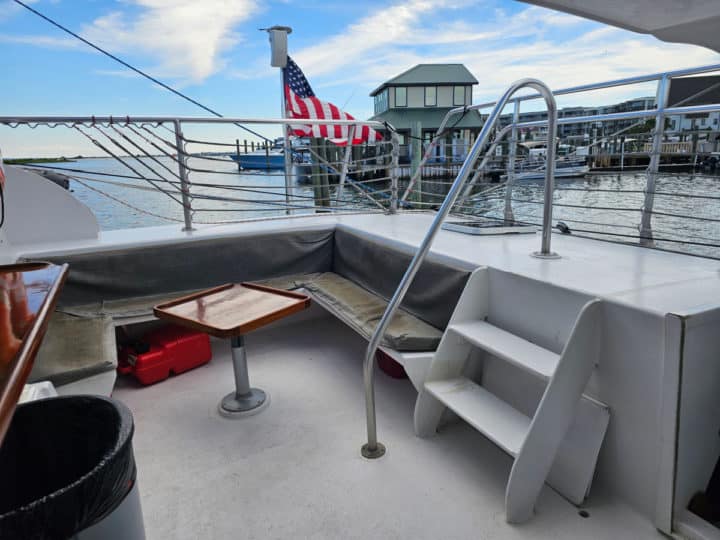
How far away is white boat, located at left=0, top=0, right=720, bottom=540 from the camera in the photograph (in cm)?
118

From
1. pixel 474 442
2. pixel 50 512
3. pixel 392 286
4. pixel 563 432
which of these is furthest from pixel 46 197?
pixel 563 432

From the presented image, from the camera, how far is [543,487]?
1.38 meters

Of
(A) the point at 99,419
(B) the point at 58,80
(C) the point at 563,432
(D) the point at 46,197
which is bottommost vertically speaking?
(C) the point at 563,432

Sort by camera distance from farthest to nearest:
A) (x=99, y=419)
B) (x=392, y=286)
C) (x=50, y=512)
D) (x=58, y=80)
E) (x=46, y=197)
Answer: (x=58, y=80), (x=46, y=197), (x=392, y=286), (x=99, y=419), (x=50, y=512)

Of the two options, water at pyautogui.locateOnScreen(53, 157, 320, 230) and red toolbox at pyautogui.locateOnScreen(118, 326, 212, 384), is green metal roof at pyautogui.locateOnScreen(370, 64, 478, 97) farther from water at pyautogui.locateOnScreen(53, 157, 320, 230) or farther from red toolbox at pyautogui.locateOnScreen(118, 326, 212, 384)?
red toolbox at pyautogui.locateOnScreen(118, 326, 212, 384)

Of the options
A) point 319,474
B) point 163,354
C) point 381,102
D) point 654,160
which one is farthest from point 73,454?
point 381,102

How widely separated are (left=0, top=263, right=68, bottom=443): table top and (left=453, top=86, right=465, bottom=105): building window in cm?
2365

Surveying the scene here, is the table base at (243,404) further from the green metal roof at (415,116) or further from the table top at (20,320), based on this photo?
the green metal roof at (415,116)

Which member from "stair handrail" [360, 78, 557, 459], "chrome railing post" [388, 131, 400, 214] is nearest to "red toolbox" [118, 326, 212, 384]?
"stair handrail" [360, 78, 557, 459]

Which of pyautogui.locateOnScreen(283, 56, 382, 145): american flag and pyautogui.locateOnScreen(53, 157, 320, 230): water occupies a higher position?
pyautogui.locateOnScreen(283, 56, 382, 145): american flag

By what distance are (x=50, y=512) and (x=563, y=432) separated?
48.6 inches

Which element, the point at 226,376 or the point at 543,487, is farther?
the point at 226,376

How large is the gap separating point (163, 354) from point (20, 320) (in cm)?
157

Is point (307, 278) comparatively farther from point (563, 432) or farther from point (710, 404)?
point (710, 404)
